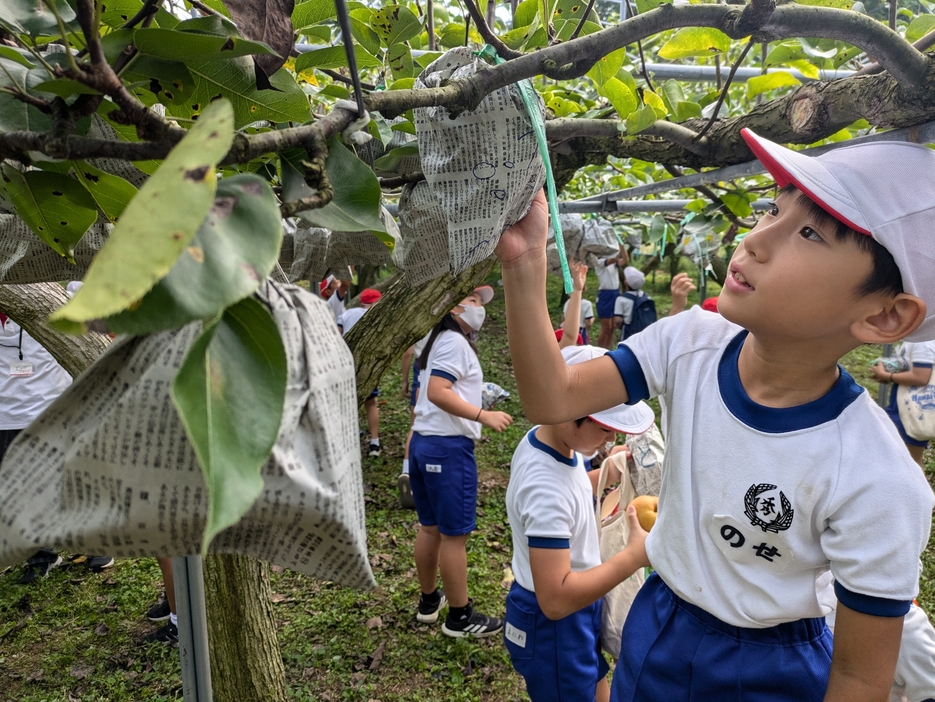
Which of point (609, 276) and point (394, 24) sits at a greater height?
point (394, 24)

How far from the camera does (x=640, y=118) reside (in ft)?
4.28

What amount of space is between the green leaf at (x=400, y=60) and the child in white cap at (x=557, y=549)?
1.13 metres

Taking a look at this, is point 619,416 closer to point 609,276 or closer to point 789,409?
point 789,409

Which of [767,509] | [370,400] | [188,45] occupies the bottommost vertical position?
[370,400]

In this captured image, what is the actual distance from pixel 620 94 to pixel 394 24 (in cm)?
49

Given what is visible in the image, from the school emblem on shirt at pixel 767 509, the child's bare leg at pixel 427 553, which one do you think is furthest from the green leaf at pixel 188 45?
the child's bare leg at pixel 427 553

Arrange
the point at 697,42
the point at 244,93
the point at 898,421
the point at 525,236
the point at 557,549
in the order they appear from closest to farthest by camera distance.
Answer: the point at 244,93
the point at 525,236
the point at 697,42
the point at 557,549
the point at 898,421

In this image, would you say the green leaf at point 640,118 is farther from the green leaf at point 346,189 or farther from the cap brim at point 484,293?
the cap brim at point 484,293

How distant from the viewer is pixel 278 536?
22.2 inches

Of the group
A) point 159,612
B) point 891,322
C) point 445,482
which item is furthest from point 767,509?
point 159,612

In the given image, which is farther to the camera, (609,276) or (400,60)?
(609,276)

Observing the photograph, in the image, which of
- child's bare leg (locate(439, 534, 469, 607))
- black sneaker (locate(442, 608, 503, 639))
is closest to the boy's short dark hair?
child's bare leg (locate(439, 534, 469, 607))

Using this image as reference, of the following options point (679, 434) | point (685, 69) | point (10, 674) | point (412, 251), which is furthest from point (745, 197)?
point (10, 674)

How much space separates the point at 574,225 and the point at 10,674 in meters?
4.66
